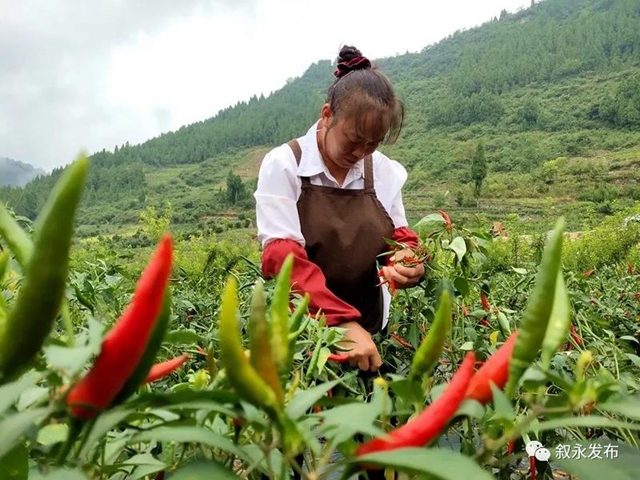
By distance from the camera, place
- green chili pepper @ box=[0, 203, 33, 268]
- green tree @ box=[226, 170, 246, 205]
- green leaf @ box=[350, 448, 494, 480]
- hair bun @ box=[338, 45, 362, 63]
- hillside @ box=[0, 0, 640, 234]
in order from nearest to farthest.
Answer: green leaf @ box=[350, 448, 494, 480] → green chili pepper @ box=[0, 203, 33, 268] → hair bun @ box=[338, 45, 362, 63] → hillside @ box=[0, 0, 640, 234] → green tree @ box=[226, 170, 246, 205]

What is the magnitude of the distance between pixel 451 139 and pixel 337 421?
1642 inches

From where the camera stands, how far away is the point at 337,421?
0.29 meters

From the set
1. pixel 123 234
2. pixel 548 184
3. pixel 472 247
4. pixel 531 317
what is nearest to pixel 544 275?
pixel 531 317

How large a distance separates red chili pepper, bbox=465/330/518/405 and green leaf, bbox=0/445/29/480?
0.21 meters

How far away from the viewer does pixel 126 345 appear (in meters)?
0.27

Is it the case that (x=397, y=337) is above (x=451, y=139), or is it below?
above

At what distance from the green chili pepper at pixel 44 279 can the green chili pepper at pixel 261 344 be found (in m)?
0.08

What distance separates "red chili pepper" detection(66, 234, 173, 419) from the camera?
265mm

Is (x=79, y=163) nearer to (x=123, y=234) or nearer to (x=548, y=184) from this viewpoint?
(x=548, y=184)

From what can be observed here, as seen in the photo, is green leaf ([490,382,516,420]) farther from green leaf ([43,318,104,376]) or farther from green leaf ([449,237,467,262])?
green leaf ([449,237,467,262])

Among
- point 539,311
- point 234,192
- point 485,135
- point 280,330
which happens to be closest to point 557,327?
point 539,311

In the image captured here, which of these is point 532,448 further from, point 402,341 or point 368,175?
point 368,175

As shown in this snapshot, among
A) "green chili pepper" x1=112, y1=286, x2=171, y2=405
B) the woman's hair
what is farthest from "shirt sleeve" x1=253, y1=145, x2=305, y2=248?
"green chili pepper" x1=112, y1=286, x2=171, y2=405

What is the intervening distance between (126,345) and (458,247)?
28.4 inches
